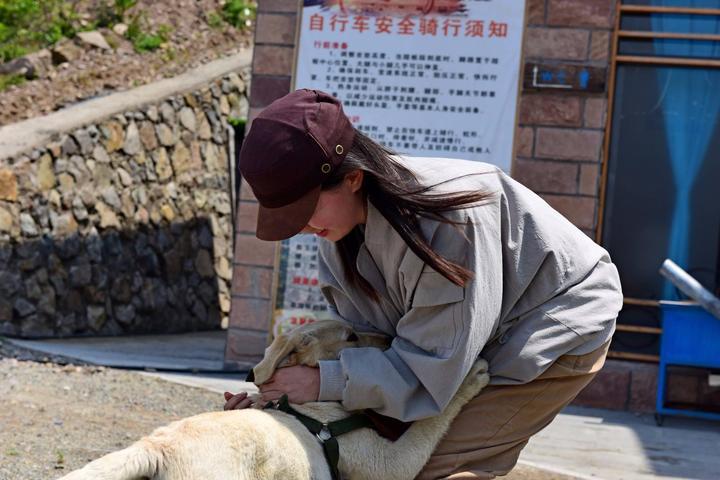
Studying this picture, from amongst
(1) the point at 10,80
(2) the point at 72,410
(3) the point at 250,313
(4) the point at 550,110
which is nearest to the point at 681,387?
(4) the point at 550,110

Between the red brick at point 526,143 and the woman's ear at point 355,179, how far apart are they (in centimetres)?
440

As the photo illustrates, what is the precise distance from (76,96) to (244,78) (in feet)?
7.74

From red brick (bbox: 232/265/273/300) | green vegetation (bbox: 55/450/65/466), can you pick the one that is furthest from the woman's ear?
red brick (bbox: 232/265/273/300)

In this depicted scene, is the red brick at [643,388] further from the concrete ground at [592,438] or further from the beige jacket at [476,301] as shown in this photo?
the beige jacket at [476,301]

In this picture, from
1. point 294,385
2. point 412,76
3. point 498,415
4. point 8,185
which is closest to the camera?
point 294,385

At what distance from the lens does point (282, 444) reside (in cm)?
256

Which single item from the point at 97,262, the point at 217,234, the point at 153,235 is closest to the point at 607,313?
the point at 97,262

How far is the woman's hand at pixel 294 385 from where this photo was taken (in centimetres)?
278

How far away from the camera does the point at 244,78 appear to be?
12.4 meters

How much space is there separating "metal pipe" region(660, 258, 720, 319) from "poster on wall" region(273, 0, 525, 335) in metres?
1.23

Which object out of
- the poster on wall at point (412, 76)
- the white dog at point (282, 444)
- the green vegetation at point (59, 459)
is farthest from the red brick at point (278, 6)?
the white dog at point (282, 444)

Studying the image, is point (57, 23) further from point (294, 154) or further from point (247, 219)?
point (294, 154)

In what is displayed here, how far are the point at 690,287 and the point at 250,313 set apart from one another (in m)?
2.90

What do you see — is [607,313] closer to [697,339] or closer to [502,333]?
[502,333]
